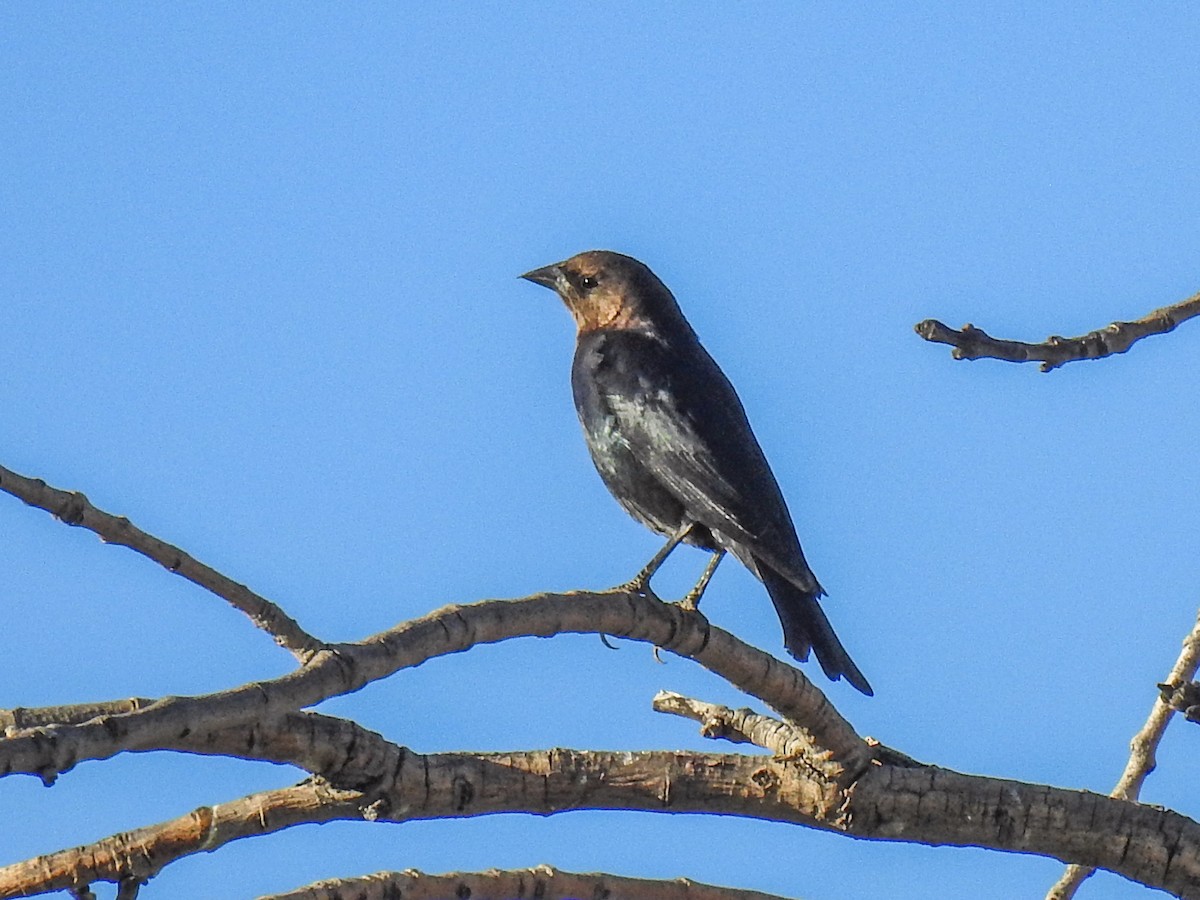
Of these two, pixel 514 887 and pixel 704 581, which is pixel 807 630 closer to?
pixel 704 581

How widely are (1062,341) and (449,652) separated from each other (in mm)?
1452

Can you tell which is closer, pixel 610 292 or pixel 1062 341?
pixel 1062 341

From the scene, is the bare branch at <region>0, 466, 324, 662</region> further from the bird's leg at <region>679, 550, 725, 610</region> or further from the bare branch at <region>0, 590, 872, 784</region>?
the bird's leg at <region>679, 550, 725, 610</region>

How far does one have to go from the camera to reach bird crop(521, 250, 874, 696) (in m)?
6.19

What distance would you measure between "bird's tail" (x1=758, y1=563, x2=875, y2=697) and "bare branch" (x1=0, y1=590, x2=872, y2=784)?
1.42 meters

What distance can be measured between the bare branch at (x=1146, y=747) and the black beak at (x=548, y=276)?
13.1 ft

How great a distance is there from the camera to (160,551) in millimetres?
3750

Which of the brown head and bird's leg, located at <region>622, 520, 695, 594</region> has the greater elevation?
the brown head

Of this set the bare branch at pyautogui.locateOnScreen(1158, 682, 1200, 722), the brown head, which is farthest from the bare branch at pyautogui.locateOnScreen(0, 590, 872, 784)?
the brown head

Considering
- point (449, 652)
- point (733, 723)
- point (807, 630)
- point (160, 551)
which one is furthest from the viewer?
point (807, 630)

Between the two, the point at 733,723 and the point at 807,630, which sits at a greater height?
the point at 807,630

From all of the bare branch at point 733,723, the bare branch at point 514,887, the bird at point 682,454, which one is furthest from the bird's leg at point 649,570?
the bare branch at point 514,887

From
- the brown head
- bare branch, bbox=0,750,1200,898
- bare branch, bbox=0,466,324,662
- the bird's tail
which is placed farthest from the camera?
the brown head

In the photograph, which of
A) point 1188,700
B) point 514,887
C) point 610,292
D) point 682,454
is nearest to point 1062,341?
point 1188,700
